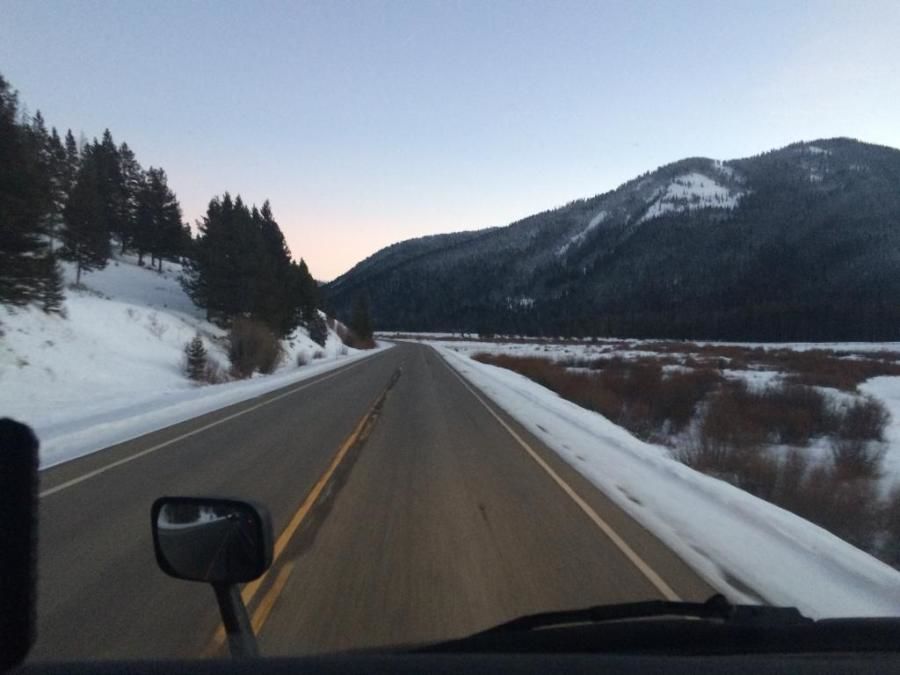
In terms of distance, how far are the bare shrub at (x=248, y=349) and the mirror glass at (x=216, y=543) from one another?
104 ft

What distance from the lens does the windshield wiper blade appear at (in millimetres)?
3381

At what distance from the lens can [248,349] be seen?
116 ft

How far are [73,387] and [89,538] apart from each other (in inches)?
753

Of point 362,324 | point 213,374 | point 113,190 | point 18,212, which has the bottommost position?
point 213,374

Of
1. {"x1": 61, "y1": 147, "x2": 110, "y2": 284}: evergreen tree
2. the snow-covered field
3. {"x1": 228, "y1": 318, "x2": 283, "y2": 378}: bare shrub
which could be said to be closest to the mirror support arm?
the snow-covered field

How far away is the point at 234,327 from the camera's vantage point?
35969mm

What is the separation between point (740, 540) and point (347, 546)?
382 cm

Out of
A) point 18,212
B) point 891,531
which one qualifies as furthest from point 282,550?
point 18,212

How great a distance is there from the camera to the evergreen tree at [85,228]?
2279 inches

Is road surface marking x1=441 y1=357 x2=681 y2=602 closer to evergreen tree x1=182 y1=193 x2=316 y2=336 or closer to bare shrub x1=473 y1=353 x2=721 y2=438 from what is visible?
bare shrub x1=473 y1=353 x2=721 y2=438

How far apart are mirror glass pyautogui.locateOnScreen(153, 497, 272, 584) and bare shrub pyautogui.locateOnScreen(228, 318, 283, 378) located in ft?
104

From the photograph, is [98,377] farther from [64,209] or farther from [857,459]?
[64,209]

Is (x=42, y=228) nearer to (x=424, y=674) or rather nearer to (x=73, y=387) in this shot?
(x=73, y=387)

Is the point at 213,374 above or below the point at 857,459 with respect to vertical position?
below
